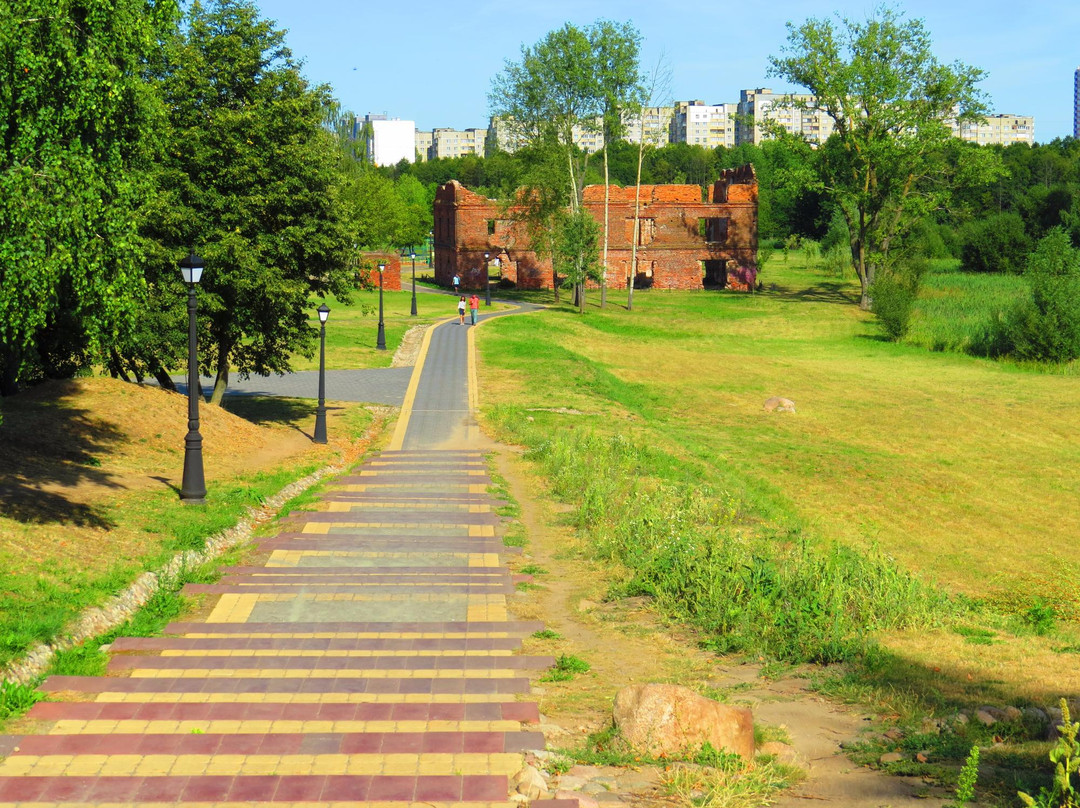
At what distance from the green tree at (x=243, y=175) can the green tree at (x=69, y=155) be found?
9053 millimetres

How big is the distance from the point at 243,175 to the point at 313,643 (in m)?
14.7

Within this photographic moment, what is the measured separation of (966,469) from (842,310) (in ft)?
125

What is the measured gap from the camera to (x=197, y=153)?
22266 millimetres

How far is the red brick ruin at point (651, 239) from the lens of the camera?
70.6m

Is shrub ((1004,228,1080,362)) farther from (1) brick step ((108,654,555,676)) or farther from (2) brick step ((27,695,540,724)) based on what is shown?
(2) brick step ((27,695,540,724))

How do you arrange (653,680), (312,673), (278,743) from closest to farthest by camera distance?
(278,743), (312,673), (653,680)

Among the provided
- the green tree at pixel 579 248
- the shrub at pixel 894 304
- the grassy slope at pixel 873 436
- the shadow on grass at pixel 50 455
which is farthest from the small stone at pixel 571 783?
the green tree at pixel 579 248

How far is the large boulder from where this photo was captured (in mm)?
7410

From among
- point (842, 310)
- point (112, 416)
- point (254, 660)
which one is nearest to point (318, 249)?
point (112, 416)

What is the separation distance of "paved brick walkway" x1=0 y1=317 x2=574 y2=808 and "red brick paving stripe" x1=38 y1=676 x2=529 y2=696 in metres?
0.02

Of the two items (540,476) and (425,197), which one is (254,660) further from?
(425,197)

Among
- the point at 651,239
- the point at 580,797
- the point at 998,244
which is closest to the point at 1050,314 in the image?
the point at 651,239

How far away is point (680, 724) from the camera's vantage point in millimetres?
7520

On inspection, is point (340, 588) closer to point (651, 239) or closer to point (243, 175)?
point (243, 175)
